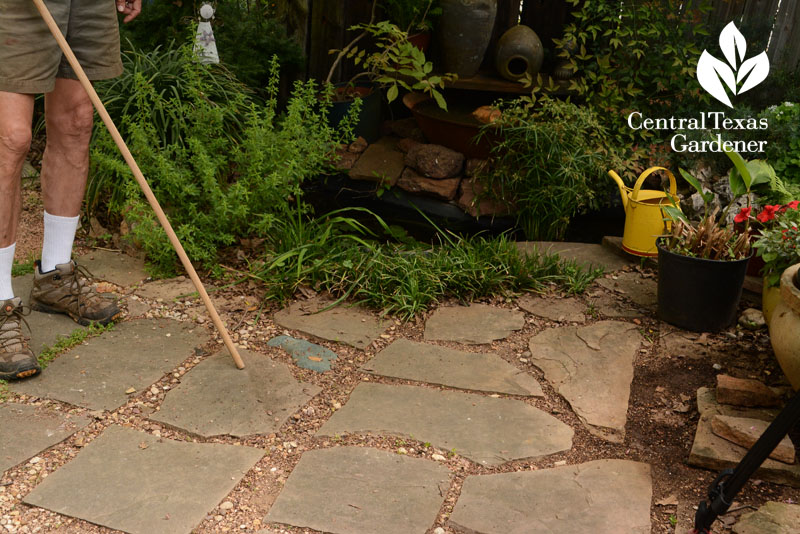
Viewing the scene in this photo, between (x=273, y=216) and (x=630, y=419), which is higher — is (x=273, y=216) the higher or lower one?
the higher one

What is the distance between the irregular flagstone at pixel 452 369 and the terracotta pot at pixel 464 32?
294 cm

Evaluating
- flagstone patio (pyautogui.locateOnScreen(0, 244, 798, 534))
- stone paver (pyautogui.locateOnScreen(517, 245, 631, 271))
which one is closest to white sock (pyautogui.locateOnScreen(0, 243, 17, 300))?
flagstone patio (pyautogui.locateOnScreen(0, 244, 798, 534))

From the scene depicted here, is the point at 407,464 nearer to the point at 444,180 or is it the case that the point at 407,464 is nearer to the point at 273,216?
the point at 273,216

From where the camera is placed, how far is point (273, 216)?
3.51 metres

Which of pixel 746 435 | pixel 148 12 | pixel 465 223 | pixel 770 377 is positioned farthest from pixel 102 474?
pixel 148 12

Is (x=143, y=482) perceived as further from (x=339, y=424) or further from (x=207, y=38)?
(x=207, y=38)

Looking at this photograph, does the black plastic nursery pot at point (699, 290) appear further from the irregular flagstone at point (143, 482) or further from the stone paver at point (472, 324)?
the irregular flagstone at point (143, 482)

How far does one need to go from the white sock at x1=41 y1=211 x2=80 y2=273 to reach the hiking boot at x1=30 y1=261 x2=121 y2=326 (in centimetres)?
3

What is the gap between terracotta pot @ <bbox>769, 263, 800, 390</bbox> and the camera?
7.62ft

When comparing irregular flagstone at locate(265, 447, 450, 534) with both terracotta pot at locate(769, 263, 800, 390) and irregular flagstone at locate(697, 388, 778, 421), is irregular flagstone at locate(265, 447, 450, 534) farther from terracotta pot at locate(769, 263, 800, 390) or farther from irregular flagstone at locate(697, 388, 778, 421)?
terracotta pot at locate(769, 263, 800, 390)

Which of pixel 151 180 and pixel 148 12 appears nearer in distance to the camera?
pixel 151 180

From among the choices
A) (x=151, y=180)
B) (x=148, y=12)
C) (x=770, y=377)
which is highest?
(x=148, y=12)

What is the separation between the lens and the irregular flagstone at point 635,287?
3352 millimetres

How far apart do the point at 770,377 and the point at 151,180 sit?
2676mm
